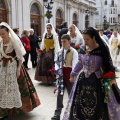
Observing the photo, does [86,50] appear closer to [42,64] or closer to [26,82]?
[26,82]

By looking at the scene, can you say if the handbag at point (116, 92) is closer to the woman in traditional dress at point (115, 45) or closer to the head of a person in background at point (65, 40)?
the head of a person in background at point (65, 40)

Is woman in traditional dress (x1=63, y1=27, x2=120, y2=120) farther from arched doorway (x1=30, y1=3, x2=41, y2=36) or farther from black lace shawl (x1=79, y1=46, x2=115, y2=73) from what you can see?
arched doorway (x1=30, y1=3, x2=41, y2=36)

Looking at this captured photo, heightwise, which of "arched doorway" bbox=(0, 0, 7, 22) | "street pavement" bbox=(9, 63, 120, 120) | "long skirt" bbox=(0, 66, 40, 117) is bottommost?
"street pavement" bbox=(9, 63, 120, 120)

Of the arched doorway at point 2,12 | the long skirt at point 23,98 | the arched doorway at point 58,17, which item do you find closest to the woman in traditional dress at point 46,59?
the long skirt at point 23,98

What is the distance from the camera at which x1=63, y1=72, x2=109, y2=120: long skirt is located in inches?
120

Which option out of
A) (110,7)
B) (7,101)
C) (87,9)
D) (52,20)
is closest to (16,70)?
(7,101)

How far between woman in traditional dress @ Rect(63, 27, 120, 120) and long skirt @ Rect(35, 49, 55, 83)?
12.5 feet

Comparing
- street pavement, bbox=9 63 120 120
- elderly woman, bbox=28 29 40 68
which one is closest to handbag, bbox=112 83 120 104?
street pavement, bbox=9 63 120 120

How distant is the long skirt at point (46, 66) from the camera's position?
6.97 meters

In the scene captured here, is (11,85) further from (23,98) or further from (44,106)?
(44,106)

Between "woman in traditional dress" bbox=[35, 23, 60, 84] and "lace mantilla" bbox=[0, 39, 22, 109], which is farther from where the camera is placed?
"woman in traditional dress" bbox=[35, 23, 60, 84]

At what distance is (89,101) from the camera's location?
10.1 ft

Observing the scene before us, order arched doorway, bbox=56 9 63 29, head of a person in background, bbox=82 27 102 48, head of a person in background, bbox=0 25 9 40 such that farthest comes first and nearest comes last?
arched doorway, bbox=56 9 63 29
head of a person in background, bbox=0 25 9 40
head of a person in background, bbox=82 27 102 48

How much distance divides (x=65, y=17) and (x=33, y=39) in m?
18.1
